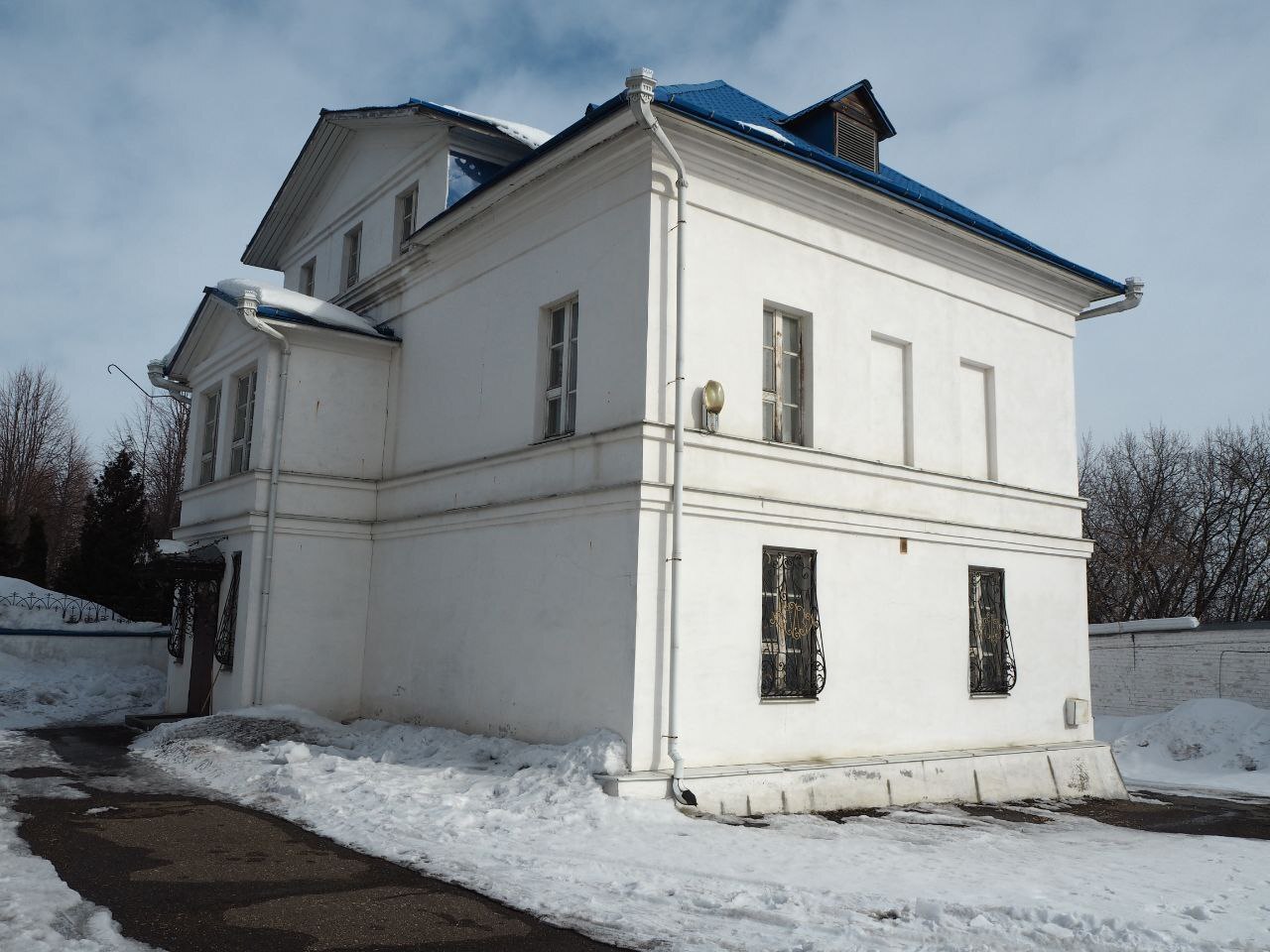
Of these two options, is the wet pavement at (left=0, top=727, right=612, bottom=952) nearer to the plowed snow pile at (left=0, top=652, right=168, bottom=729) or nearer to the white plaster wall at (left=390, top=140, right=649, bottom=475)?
the white plaster wall at (left=390, top=140, right=649, bottom=475)

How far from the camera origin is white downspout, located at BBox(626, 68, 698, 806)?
9609 mm

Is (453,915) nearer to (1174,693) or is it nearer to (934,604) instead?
(934,604)

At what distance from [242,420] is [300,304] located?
2173 mm

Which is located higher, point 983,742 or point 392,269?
point 392,269

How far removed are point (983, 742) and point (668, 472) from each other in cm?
576

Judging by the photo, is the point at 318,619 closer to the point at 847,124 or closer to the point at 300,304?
the point at 300,304

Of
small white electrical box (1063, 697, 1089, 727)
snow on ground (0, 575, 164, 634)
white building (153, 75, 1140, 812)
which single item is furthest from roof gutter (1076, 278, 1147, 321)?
snow on ground (0, 575, 164, 634)

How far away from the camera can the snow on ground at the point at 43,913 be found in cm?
518

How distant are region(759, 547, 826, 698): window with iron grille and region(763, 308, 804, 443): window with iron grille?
1.39 metres

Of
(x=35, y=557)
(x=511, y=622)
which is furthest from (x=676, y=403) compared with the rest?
(x=35, y=557)

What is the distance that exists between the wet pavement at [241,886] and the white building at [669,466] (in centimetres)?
291

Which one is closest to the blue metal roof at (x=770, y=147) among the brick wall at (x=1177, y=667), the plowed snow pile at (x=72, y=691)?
the brick wall at (x=1177, y=667)

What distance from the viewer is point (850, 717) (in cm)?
1126

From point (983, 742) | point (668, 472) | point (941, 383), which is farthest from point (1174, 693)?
point (668, 472)
